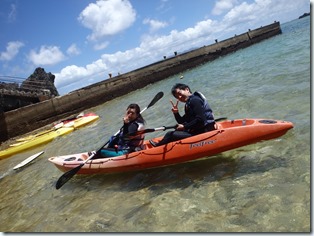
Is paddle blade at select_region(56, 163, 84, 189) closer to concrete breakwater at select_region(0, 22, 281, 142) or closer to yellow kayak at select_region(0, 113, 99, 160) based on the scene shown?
yellow kayak at select_region(0, 113, 99, 160)

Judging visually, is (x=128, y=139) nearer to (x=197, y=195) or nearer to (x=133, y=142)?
(x=133, y=142)

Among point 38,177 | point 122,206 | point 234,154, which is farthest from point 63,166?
point 234,154

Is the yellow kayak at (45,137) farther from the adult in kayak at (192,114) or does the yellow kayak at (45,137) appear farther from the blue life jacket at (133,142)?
the adult in kayak at (192,114)

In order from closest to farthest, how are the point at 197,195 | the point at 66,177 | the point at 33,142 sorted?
the point at 197,195 → the point at 66,177 → the point at 33,142

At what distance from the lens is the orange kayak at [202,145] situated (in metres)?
5.02

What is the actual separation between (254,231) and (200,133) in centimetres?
234

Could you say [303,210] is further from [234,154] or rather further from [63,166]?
[63,166]

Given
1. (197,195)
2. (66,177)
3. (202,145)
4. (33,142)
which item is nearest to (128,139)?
(66,177)

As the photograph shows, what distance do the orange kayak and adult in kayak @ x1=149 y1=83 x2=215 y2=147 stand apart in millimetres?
160

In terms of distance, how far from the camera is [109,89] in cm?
2483

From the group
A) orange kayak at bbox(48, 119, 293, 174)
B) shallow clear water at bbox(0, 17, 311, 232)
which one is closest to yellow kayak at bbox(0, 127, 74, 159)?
shallow clear water at bbox(0, 17, 311, 232)

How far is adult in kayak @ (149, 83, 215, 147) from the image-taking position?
5.04m

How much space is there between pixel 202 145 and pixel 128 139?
1587 mm

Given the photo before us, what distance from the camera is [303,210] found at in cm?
340
